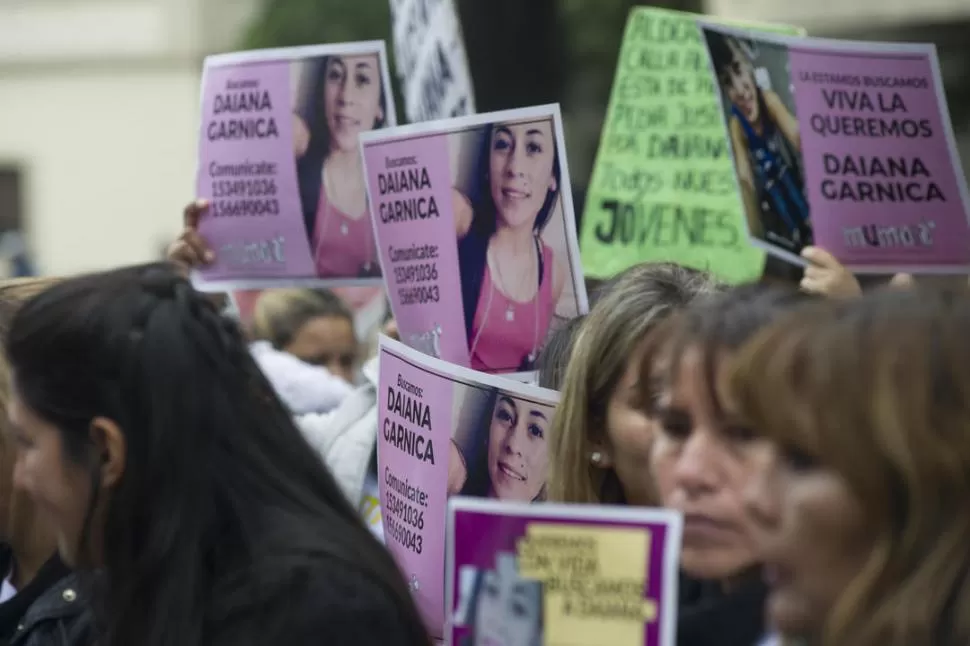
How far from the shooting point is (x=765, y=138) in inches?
148

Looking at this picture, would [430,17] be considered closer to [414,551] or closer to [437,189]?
[437,189]

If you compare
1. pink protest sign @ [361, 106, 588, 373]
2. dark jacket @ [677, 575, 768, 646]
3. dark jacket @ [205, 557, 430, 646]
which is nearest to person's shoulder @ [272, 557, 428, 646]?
dark jacket @ [205, 557, 430, 646]

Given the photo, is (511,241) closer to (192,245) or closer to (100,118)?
(192,245)

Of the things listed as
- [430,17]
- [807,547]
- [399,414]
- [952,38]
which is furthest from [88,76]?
[807,547]

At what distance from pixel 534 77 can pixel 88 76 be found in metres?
16.5

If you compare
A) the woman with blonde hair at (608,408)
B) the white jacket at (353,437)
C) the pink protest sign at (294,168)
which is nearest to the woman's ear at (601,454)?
the woman with blonde hair at (608,408)

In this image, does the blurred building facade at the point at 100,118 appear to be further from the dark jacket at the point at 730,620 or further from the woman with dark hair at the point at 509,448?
the dark jacket at the point at 730,620

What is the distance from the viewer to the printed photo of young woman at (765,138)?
12.3 feet

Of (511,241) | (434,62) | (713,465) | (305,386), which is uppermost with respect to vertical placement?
(434,62)

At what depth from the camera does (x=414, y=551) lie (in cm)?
302

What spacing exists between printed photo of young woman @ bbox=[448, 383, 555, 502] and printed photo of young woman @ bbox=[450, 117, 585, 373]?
0.44 m

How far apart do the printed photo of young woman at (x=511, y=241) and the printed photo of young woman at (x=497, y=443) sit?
442 mm

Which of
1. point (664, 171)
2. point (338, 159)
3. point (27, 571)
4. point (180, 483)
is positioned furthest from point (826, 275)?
point (180, 483)

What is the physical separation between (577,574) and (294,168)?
2523 mm
